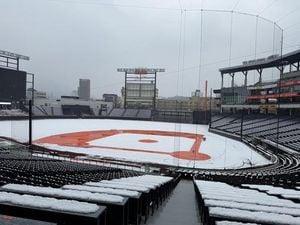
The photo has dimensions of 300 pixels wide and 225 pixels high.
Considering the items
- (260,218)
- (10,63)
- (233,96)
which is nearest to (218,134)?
(233,96)

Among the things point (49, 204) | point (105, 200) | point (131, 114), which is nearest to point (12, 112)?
point (131, 114)

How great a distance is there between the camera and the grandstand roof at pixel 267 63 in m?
37.9

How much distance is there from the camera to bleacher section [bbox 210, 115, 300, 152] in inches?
1093

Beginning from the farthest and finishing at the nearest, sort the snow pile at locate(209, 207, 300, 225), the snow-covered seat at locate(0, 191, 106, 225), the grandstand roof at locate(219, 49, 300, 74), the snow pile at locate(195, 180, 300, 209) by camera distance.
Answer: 1. the grandstand roof at locate(219, 49, 300, 74)
2. the snow pile at locate(195, 180, 300, 209)
3. the snow pile at locate(209, 207, 300, 225)
4. the snow-covered seat at locate(0, 191, 106, 225)

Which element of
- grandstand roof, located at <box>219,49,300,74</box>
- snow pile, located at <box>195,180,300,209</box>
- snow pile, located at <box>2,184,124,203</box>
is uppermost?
grandstand roof, located at <box>219,49,300,74</box>

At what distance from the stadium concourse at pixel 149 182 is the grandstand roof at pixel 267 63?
912 centimetres

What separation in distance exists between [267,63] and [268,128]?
15.9 m

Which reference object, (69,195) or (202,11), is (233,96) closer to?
(202,11)

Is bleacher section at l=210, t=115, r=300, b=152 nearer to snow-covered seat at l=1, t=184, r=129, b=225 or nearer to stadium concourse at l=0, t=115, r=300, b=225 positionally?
stadium concourse at l=0, t=115, r=300, b=225

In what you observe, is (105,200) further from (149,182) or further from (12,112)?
(12,112)

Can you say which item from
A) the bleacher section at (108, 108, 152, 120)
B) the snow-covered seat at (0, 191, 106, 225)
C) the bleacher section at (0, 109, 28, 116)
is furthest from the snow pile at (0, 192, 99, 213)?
the bleacher section at (108, 108, 152, 120)

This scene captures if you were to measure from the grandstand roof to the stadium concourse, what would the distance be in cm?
912

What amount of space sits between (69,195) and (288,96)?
41.4 metres

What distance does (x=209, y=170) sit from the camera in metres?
17.9
